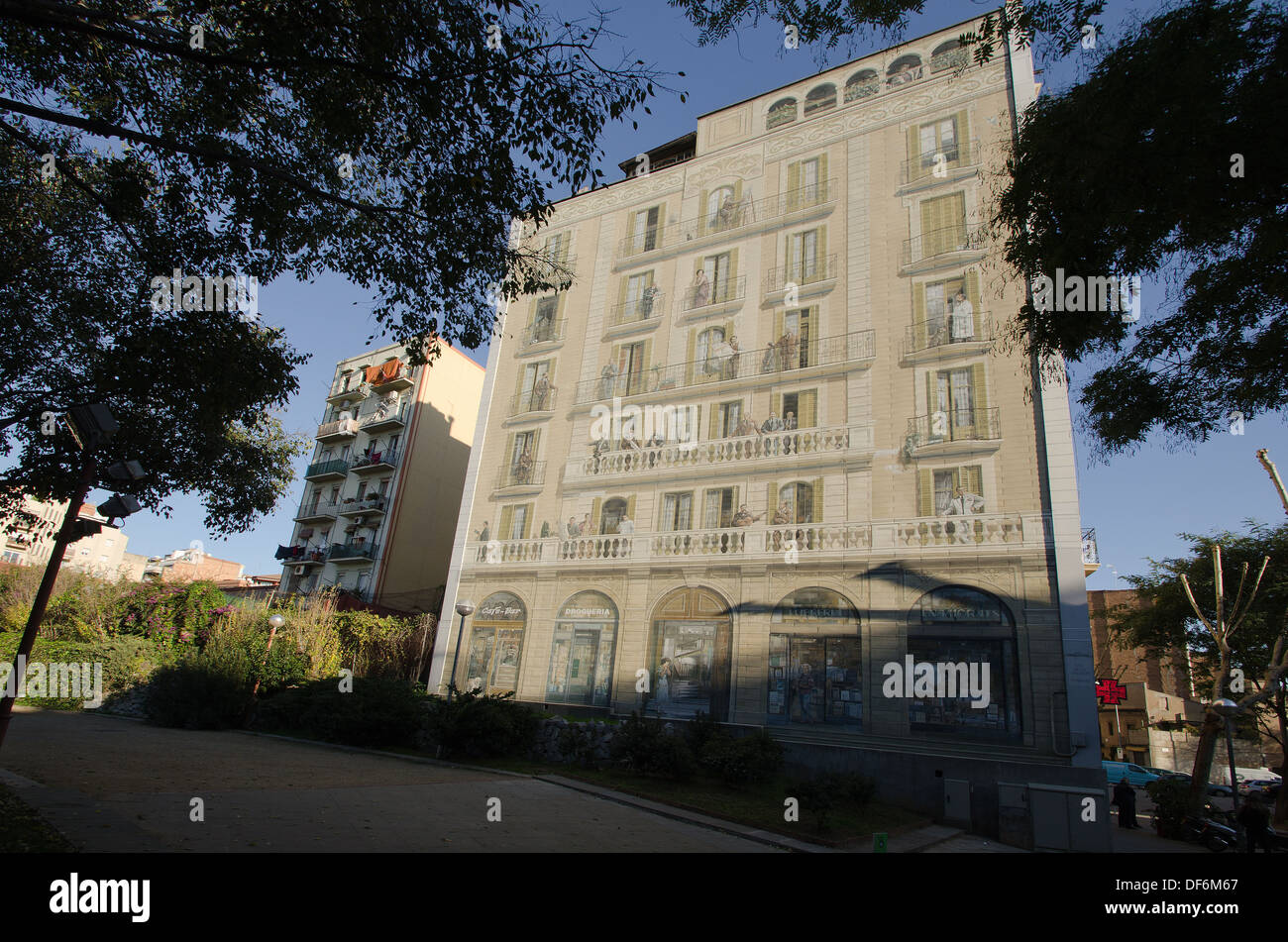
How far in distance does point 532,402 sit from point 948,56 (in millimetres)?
18900

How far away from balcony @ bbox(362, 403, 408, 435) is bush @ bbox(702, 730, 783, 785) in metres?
28.8

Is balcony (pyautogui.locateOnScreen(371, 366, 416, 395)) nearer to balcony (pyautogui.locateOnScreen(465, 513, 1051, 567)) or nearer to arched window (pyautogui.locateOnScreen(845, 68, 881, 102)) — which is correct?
balcony (pyautogui.locateOnScreen(465, 513, 1051, 567))

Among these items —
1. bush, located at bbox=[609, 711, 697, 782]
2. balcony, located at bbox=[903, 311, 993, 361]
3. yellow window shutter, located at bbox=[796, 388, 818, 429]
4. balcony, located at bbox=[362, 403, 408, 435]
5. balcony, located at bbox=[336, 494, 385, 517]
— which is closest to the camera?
bush, located at bbox=[609, 711, 697, 782]

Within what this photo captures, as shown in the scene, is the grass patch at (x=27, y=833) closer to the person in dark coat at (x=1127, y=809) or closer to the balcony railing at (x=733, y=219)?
the balcony railing at (x=733, y=219)

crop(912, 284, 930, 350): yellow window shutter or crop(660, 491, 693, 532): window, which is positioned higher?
crop(912, 284, 930, 350): yellow window shutter

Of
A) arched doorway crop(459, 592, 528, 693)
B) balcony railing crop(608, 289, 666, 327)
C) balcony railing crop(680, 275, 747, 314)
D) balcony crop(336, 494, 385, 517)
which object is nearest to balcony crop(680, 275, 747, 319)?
balcony railing crop(680, 275, 747, 314)

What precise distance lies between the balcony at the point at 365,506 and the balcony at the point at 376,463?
1.60m

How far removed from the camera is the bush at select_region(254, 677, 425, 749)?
16188 millimetres

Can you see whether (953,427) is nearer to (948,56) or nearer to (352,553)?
(948,56)

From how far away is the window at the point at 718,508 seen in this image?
2092cm

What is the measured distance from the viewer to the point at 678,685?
20062 millimetres

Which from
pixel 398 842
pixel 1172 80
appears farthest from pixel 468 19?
pixel 398 842

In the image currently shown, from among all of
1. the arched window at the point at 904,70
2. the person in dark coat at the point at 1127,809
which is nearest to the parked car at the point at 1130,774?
the person in dark coat at the point at 1127,809
